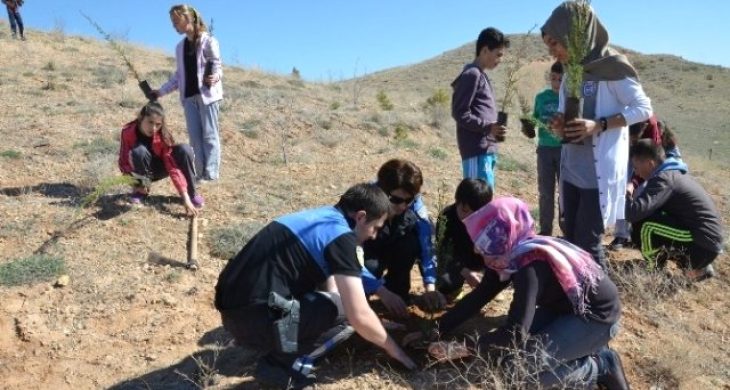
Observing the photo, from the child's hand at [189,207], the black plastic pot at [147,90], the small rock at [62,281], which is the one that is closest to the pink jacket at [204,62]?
the black plastic pot at [147,90]

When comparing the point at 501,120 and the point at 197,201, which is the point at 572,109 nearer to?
the point at 501,120

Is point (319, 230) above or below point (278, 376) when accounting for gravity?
above

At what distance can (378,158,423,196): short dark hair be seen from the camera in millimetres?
3064

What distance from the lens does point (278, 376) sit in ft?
8.15

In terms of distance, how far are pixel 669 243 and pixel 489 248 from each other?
2.07 meters

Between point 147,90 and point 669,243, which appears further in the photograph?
point 147,90

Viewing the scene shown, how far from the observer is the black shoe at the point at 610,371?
2.63 m

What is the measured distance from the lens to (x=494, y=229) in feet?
8.47

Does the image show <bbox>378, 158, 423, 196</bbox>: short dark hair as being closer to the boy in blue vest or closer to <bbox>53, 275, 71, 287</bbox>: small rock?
the boy in blue vest

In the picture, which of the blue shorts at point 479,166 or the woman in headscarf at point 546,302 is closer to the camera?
the woman in headscarf at point 546,302

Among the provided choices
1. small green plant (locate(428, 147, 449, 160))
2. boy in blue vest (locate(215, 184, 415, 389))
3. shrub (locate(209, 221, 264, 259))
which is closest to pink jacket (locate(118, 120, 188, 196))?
shrub (locate(209, 221, 264, 259))

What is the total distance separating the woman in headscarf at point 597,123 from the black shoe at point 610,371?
618 mm

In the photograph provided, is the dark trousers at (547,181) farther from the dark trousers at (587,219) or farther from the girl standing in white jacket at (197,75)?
the girl standing in white jacket at (197,75)

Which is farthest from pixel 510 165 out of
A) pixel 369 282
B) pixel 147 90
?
pixel 369 282
